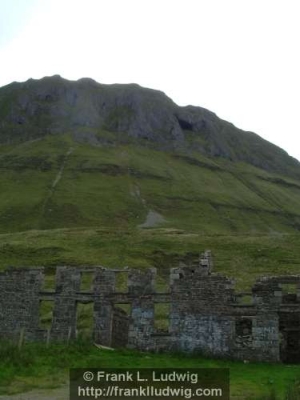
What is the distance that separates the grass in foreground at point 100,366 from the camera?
1989cm

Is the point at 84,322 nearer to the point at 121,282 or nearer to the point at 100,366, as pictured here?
the point at 121,282

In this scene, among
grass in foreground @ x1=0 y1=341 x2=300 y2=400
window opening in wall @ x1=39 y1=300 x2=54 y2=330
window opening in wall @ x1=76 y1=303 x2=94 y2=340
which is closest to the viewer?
grass in foreground @ x1=0 y1=341 x2=300 y2=400

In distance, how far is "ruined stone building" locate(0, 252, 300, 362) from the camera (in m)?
29.3

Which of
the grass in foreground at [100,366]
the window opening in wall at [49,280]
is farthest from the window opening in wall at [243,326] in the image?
the window opening in wall at [49,280]

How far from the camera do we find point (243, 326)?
31.3 m

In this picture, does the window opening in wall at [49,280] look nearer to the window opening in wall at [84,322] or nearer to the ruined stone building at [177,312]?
the window opening in wall at [84,322]

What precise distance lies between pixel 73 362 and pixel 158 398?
25.5 ft

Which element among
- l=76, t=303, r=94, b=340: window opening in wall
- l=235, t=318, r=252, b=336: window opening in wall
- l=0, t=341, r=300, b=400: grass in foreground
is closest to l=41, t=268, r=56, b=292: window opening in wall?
l=76, t=303, r=94, b=340: window opening in wall

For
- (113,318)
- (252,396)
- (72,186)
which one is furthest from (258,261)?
(72,186)

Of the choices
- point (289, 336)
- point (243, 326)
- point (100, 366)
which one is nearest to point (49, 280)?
point (243, 326)

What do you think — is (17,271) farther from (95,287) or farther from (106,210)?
Answer: (106,210)

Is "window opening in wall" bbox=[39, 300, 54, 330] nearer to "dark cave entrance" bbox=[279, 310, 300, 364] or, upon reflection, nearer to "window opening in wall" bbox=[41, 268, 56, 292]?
"window opening in wall" bbox=[41, 268, 56, 292]

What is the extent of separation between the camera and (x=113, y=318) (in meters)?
33.8

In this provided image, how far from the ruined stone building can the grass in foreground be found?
1342mm
